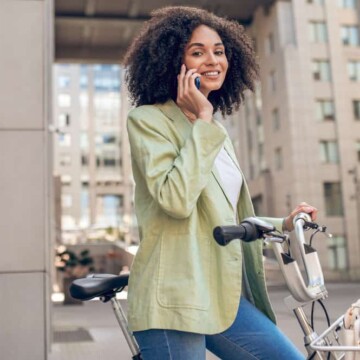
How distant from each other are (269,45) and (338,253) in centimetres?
1376

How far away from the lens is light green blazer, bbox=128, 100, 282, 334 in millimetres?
1776

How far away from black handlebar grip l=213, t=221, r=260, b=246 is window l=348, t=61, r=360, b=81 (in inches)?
1536

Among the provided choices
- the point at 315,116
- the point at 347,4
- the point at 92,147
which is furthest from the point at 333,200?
the point at 92,147

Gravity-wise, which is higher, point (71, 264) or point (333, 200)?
point (333, 200)

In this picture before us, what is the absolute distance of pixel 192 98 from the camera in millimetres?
1993

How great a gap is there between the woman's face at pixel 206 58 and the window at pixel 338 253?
36.0m

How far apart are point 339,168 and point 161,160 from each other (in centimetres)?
3696

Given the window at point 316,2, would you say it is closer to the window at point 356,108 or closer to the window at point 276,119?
the window at point 356,108

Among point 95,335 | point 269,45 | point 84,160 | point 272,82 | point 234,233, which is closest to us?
point 234,233

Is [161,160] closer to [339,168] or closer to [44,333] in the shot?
[44,333]

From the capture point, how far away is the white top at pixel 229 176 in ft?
6.81

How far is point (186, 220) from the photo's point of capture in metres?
1.86

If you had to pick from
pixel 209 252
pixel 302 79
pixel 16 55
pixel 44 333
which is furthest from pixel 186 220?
pixel 302 79

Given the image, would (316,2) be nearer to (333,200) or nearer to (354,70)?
(354,70)
